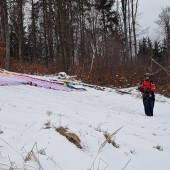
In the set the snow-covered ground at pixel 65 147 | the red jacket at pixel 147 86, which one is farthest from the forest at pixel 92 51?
the snow-covered ground at pixel 65 147

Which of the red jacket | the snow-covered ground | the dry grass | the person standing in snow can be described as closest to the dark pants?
the person standing in snow

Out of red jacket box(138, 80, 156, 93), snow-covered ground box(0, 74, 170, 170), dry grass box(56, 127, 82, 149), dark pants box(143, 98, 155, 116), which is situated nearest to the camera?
snow-covered ground box(0, 74, 170, 170)

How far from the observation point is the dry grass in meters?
6.31

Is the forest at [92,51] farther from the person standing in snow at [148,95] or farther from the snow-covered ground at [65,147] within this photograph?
the snow-covered ground at [65,147]

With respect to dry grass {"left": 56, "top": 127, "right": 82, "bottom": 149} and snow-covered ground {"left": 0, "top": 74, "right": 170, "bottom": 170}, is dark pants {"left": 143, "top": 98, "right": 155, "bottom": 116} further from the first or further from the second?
dry grass {"left": 56, "top": 127, "right": 82, "bottom": 149}

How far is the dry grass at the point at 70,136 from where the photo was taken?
631 cm

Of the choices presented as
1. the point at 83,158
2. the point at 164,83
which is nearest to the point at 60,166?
the point at 83,158

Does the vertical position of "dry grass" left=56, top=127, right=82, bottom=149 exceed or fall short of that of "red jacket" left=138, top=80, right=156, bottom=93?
it falls short

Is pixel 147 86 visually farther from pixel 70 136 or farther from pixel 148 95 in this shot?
pixel 70 136

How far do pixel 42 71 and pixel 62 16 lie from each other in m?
5.73

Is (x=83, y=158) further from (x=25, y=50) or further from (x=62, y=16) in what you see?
(x=25, y=50)

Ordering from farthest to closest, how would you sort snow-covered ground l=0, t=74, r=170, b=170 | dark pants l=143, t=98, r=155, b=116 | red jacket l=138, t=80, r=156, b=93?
1. red jacket l=138, t=80, r=156, b=93
2. dark pants l=143, t=98, r=155, b=116
3. snow-covered ground l=0, t=74, r=170, b=170

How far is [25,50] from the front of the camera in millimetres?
49750

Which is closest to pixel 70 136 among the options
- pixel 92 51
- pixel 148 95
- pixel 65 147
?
pixel 65 147
